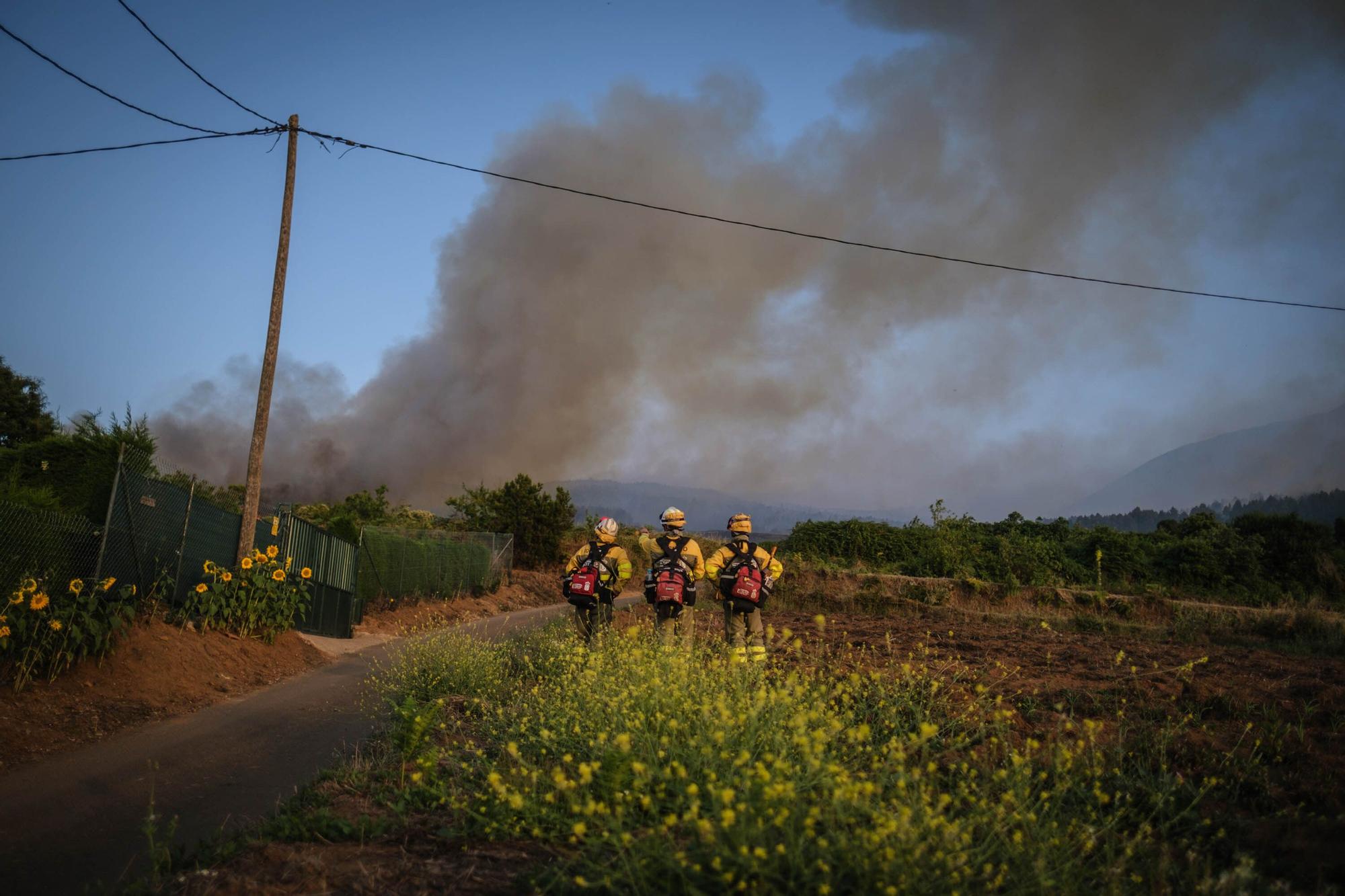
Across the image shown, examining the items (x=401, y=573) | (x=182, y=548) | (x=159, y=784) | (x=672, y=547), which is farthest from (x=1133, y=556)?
(x=159, y=784)

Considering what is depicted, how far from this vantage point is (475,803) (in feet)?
15.1

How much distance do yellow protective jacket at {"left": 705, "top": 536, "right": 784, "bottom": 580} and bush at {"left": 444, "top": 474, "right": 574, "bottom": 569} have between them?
80.1 ft

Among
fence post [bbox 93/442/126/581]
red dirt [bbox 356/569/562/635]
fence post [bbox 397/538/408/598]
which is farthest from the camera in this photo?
fence post [bbox 397/538/408/598]

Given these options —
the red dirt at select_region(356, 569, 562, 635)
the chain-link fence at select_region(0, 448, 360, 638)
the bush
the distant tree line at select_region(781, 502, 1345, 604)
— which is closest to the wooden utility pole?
the chain-link fence at select_region(0, 448, 360, 638)

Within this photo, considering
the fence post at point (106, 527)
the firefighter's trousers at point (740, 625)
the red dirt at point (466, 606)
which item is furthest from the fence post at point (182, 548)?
the firefighter's trousers at point (740, 625)

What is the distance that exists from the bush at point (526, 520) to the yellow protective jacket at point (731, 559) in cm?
2440

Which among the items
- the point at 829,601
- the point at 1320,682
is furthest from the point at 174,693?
the point at 829,601

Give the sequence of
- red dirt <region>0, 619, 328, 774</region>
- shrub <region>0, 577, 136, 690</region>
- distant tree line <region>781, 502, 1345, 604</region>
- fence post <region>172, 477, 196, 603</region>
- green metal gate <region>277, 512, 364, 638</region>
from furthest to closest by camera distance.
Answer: distant tree line <region>781, 502, 1345, 604</region> → green metal gate <region>277, 512, 364, 638</region> → fence post <region>172, 477, 196, 603</region> → shrub <region>0, 577, 136, 690</region> → red dirt <region>0, 619, 328, 774</region>

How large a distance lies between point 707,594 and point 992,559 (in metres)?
8.25

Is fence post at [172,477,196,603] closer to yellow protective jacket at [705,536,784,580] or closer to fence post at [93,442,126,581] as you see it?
fence post at [93,442,126,581]

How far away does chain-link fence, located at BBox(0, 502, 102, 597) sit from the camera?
26.3 feet

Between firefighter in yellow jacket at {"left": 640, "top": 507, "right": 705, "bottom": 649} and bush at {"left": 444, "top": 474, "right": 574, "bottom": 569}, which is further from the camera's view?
bush at {"left": 444, "top": 474, "right": 574, "bottom": 569}

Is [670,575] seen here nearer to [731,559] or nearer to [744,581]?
[731,559]

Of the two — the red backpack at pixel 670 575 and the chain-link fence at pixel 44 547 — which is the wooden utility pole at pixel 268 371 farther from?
the red backpack at pixel 670 575
